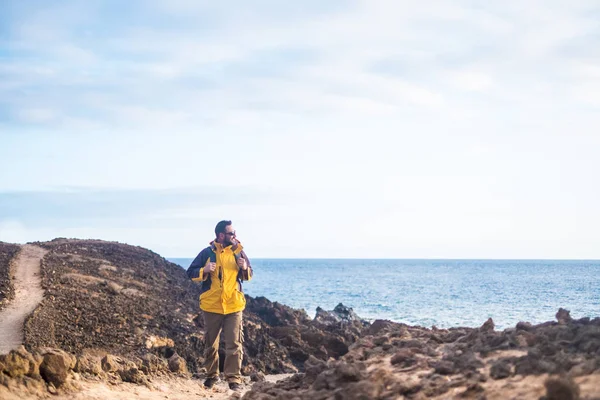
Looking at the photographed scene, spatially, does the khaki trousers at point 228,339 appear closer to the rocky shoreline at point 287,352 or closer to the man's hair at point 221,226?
the rocky shoreline at point 287,352

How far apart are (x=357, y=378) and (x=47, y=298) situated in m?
11.5

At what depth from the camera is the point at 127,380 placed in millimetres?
10633

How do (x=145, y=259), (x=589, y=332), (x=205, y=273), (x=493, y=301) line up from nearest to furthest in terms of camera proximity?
(x=589, y=332)
(x=205, y=273)
(x=145, y=259)
(x=493, y=301)

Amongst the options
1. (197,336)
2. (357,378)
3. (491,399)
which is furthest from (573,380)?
(197,336)

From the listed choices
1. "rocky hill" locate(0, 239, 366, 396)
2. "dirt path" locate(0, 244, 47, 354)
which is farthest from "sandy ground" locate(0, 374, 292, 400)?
"dirt path" locate(0, 244, 47, 354)

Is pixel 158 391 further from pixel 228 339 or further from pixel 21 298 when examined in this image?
pixel 21 298

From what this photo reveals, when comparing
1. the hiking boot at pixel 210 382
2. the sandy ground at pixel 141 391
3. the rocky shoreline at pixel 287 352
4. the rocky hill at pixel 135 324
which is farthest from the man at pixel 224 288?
the rocky hill at pixel 135 324

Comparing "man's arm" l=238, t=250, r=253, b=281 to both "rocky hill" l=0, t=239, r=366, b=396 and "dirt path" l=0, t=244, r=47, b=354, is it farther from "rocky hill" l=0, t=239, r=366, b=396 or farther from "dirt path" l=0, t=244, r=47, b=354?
"dirt path" l=0, t=244, r=47, b=354

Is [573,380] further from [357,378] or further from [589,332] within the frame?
[357,378]

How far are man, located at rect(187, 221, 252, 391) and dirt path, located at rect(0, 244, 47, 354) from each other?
3.88 metres

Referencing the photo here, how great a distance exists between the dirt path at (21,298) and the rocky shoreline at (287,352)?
24 centimetres

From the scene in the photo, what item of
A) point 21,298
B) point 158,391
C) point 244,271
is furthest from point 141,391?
point 21,298

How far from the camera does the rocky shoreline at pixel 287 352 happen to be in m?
6.50

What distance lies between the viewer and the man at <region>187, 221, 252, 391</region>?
34.7 ft
